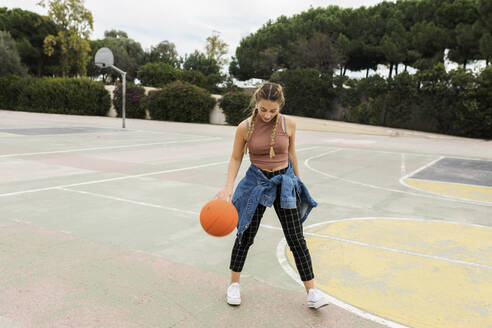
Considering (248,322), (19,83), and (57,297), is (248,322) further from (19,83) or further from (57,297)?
(19,83)

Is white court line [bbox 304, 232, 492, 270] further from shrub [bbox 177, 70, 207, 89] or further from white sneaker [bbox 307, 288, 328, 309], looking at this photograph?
shrub [bbox 177, 70, 207, 89]

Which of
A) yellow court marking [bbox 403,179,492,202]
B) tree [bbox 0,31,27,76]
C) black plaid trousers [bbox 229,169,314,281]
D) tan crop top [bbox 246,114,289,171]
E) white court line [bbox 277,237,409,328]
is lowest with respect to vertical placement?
white court line [bbox 277,237,409,328]

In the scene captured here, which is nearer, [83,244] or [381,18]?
[83,244]

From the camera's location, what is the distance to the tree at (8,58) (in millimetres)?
43938

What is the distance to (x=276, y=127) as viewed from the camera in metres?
3.46

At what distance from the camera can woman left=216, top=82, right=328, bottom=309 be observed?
3.39 meters

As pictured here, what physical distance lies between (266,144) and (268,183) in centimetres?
32

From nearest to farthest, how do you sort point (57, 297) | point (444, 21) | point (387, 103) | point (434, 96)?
point (57, 297), point (434, 96), point (387, 103), point (444, 21)

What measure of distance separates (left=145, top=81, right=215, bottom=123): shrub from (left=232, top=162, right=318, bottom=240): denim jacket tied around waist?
30.0 metres

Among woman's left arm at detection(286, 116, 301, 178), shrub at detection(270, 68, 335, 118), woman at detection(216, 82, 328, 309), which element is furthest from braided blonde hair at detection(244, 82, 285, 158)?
shrub at detection(270, 68, 335, 118)

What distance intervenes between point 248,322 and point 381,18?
44222mm

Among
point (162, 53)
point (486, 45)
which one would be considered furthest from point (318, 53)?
point (162, 53)

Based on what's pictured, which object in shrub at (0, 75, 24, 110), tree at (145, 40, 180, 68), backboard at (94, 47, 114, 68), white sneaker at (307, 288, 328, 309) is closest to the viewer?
white sneaker at (307, 288, 328, 309)

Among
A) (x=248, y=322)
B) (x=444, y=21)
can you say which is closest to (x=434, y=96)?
(x=444, y=21)
